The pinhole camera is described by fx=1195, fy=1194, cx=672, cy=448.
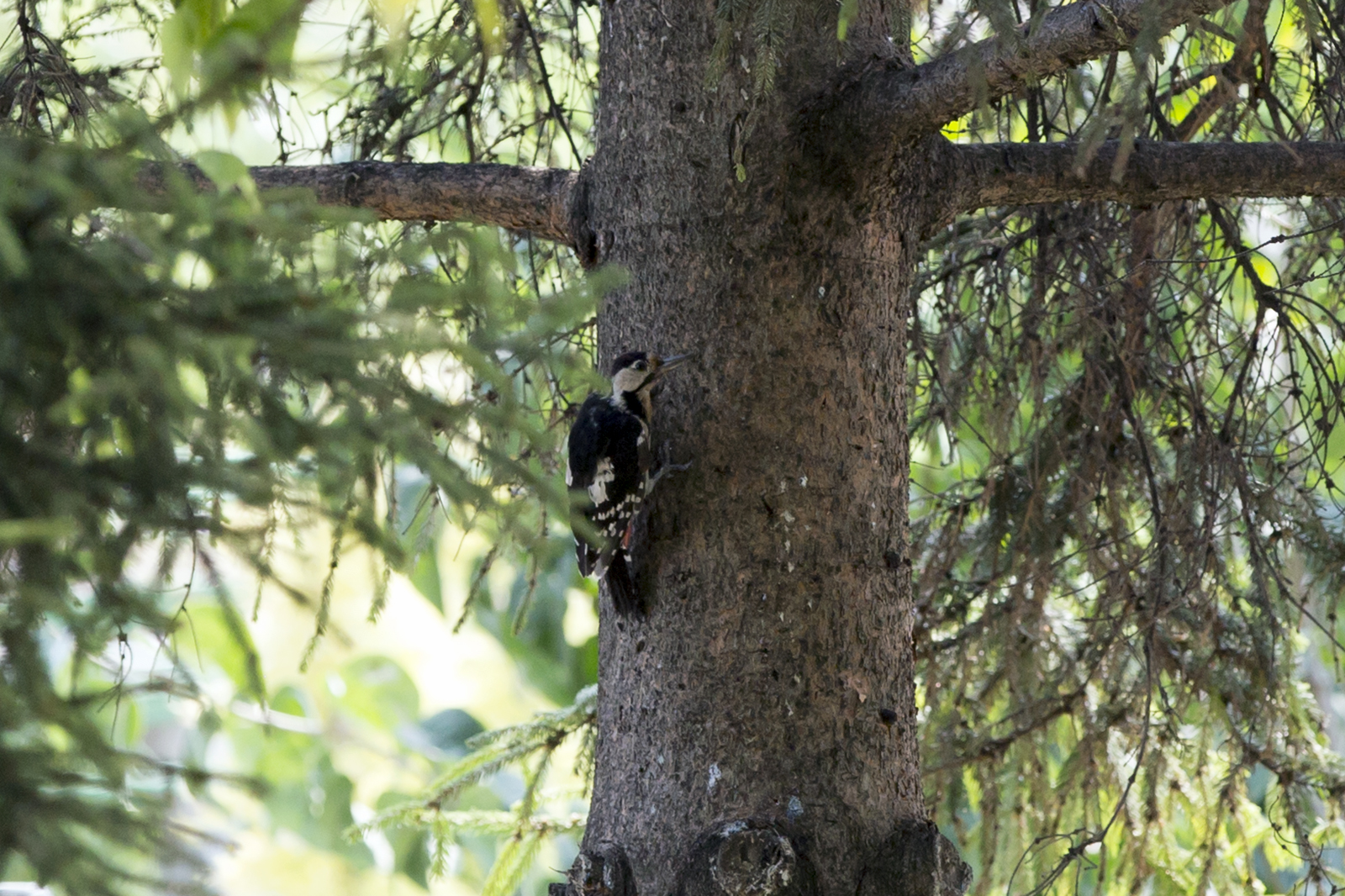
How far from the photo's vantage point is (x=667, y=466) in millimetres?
1971

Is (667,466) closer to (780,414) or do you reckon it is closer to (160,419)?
(780,414)

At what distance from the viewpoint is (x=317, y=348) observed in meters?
1.08

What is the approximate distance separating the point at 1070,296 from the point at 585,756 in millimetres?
1614

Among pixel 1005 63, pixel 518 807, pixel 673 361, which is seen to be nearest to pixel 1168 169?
pixel 1005 63

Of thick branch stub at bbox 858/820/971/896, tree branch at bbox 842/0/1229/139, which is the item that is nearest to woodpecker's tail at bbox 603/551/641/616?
thick branch stub at bbox 858/820/971/896

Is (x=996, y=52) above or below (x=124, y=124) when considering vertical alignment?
above

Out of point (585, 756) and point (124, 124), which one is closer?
point (124, 124)

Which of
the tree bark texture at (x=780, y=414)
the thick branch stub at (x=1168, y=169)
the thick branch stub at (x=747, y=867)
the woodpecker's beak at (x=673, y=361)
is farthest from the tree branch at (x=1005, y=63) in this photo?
the thick branch stub at (x=747, y=867)

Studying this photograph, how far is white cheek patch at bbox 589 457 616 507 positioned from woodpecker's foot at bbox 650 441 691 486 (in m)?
0.08

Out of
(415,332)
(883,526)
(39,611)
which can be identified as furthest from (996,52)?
(39,611)

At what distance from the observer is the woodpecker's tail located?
1.96 m

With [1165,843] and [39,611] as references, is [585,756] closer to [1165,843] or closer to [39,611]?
[1165,843]

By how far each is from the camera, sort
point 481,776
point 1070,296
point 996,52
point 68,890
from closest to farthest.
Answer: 1. point 68,890
2. point 996,52
3. point 1070,296
4. point 481,776

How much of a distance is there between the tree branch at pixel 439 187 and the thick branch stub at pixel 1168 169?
767mm
